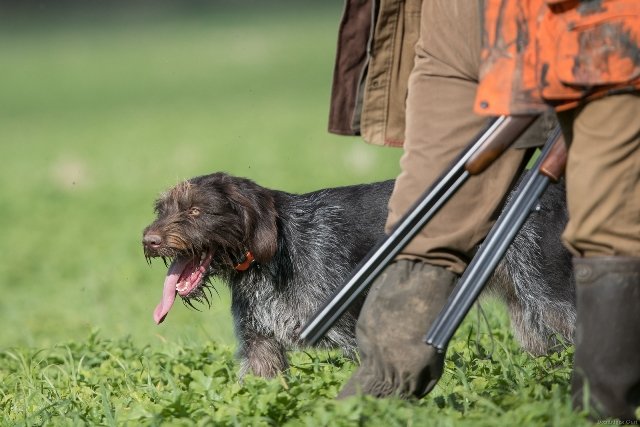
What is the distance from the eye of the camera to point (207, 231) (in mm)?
5855

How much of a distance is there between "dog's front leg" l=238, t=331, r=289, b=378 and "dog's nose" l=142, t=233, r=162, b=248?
0.72 meters

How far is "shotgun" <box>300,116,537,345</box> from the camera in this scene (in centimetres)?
375

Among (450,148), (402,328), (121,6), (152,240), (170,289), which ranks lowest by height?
(121,6)

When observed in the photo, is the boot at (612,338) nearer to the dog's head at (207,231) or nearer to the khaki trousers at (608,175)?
the khaki trousers at (608,175)

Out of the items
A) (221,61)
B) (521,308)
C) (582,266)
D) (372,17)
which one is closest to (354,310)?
(521,308)

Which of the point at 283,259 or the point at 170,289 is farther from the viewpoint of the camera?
the point at 283,259

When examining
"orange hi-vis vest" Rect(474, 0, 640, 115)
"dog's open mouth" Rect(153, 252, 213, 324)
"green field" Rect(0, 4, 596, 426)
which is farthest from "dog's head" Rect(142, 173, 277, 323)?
"orange hi-vis vest" Rect(474, 0, 640, 115)

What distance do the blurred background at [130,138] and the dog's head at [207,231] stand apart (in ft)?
1.10

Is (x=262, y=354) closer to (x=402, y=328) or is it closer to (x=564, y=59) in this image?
(x=402, y=328)

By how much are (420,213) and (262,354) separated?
238 cm

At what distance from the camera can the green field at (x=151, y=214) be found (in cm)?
420

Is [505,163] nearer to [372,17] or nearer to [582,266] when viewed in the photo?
[582,266]

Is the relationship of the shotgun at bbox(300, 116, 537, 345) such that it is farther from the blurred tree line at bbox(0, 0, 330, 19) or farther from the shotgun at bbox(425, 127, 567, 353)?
the blurred tree line at bbox(0, 0, 330, 19)

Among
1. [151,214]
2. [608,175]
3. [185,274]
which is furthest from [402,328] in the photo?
[151,214]
